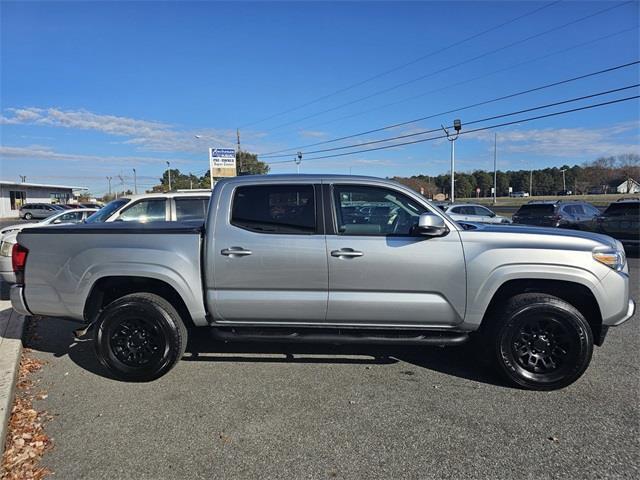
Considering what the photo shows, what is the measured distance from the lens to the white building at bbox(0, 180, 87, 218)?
Answer: 5059 cm

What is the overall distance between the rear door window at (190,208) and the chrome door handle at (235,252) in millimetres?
4999

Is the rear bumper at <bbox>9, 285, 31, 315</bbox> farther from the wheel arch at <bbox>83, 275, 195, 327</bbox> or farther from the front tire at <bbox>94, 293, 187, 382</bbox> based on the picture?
the front tire at <bbox>94, 293, 187, 382</bbox>

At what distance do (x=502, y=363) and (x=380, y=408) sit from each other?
1.21 meters

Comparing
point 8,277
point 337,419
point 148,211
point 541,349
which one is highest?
point 148,211

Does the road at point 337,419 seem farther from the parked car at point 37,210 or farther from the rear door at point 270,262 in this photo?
the parked car at point 37,210

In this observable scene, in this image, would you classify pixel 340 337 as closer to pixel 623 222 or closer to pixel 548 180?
pixel 623 222

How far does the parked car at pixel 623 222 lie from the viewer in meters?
12.4

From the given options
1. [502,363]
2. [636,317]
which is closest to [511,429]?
[502,363]

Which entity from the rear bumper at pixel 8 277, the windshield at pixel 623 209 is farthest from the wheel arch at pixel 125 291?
the windshield at pixel 623 209

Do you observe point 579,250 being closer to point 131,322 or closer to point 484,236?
point 484,236

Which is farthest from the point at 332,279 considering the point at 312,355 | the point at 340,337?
the point at 312,355

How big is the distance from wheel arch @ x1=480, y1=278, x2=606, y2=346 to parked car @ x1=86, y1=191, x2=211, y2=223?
5942 mm

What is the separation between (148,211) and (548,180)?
123463mm

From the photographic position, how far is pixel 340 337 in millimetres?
4215
